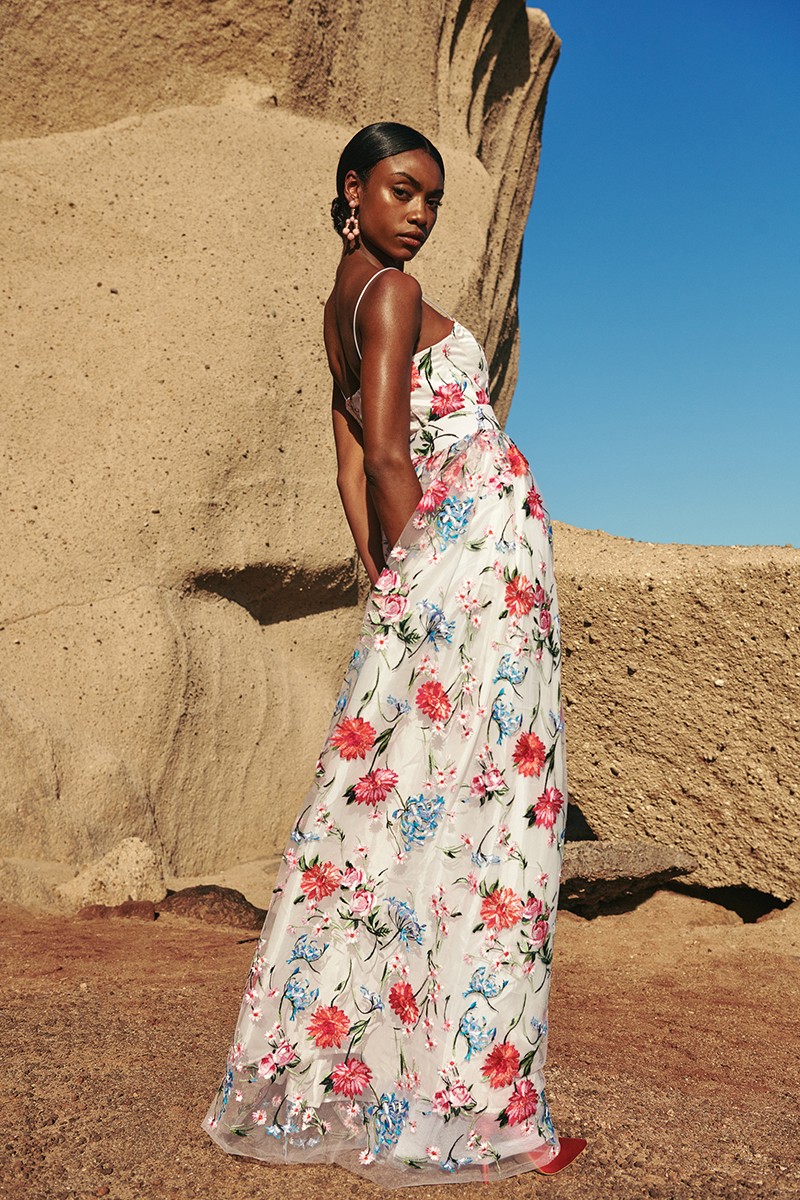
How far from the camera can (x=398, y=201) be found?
7.61 feet

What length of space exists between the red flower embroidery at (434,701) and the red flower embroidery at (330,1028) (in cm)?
58

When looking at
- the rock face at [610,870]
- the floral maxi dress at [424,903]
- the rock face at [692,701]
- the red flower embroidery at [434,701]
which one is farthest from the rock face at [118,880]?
the red flower embroidery at [434,701]

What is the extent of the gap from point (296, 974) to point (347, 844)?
268 millimetres

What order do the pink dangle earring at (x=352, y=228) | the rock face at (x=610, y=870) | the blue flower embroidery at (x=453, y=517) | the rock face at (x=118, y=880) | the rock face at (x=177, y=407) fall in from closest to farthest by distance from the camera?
the blue flower embroidery at (x=453, y=517) < the pink dangle earring at (x=352, y=228) < the rock face at (x=118, y=880) < the rock face at (x=610, y=870) < the rock face at (x=177, y=407)

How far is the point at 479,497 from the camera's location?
2227 millimetres

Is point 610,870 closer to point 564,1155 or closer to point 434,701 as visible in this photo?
point 564,1155

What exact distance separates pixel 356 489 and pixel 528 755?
0.72 meters

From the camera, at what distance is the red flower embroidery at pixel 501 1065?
2.09m

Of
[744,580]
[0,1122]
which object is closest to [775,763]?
[744,580]

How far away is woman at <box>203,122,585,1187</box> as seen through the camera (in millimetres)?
2109

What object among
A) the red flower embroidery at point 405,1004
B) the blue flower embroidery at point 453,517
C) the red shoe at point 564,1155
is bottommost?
the red shoe at point 564,1155

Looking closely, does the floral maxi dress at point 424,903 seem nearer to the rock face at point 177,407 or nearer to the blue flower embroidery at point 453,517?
the blue flower embroidery at point 453,517

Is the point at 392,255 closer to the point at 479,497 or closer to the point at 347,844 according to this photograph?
the point at 479,497

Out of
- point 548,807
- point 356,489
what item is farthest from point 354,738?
point 356,489
